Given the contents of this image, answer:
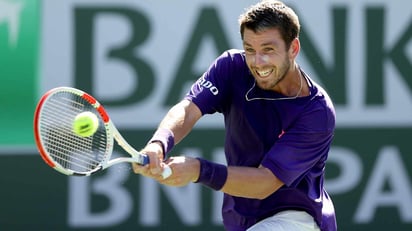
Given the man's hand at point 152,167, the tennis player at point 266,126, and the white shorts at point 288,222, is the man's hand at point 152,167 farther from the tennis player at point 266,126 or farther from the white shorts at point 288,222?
the white shorts at point 288,222

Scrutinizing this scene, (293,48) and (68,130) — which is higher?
(293,48)

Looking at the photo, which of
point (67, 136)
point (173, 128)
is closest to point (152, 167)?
point (173, 128)

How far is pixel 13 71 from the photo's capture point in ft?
24.6

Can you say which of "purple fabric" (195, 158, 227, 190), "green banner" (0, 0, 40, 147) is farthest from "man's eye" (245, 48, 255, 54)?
"green banner" (0, 0, 40, 147)

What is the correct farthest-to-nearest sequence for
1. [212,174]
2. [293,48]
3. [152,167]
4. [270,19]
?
[293,48], [270,19], [212,174], [152,167]

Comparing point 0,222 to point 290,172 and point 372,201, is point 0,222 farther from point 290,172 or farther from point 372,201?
point 290,172

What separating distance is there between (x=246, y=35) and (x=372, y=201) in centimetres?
351

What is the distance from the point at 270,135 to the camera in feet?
15.4

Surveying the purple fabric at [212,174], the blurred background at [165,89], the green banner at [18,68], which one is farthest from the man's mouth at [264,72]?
the green banner at [18,68]

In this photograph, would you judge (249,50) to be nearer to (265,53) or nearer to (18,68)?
(265,53)

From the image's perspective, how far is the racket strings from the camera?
4.36 meters

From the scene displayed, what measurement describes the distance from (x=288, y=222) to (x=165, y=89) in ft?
9.83

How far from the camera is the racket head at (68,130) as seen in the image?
4.25 metres

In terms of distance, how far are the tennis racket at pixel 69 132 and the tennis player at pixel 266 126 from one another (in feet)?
0.79
